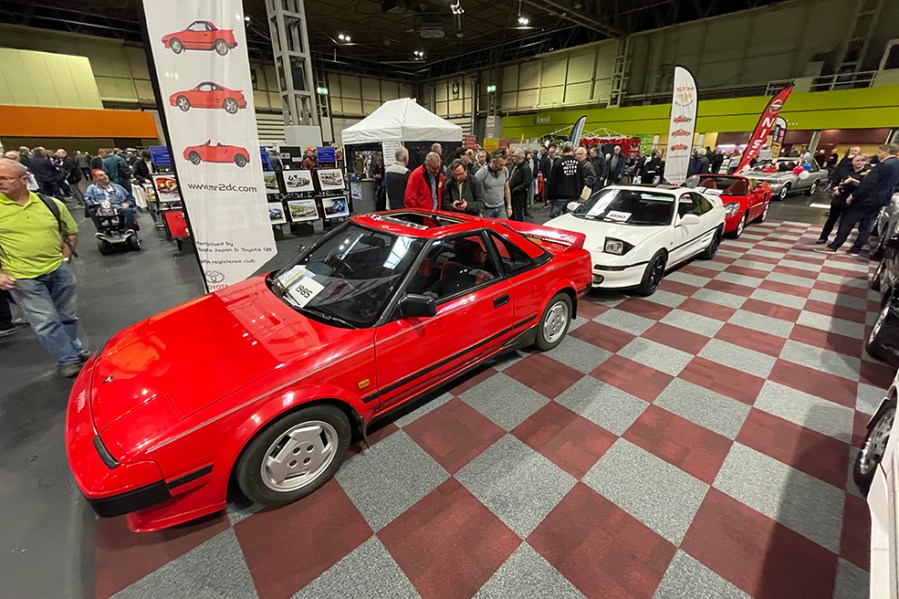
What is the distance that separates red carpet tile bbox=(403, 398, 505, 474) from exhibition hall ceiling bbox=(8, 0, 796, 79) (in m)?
13.3

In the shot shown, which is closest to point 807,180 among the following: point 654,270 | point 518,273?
point 654,270

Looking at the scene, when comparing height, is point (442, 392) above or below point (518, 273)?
below

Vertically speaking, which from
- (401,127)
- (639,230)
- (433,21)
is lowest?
(639,230)

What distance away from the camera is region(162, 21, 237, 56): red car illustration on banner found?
8.25 ft

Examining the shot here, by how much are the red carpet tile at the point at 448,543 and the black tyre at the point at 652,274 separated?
3.56 metres

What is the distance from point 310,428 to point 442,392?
116cm

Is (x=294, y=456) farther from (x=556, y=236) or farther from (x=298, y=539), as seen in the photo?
(x=556, y=236)

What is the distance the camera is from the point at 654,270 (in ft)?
15.0

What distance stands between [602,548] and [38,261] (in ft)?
13.6

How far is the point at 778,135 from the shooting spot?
48.9 ft

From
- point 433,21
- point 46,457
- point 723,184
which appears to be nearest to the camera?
point 46,457

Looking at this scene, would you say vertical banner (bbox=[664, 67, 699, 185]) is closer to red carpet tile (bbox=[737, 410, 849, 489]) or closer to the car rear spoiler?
the car rear spoiler

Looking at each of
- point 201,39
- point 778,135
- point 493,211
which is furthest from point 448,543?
point 778,135

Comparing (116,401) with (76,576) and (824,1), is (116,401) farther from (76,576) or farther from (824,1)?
(824,1)
